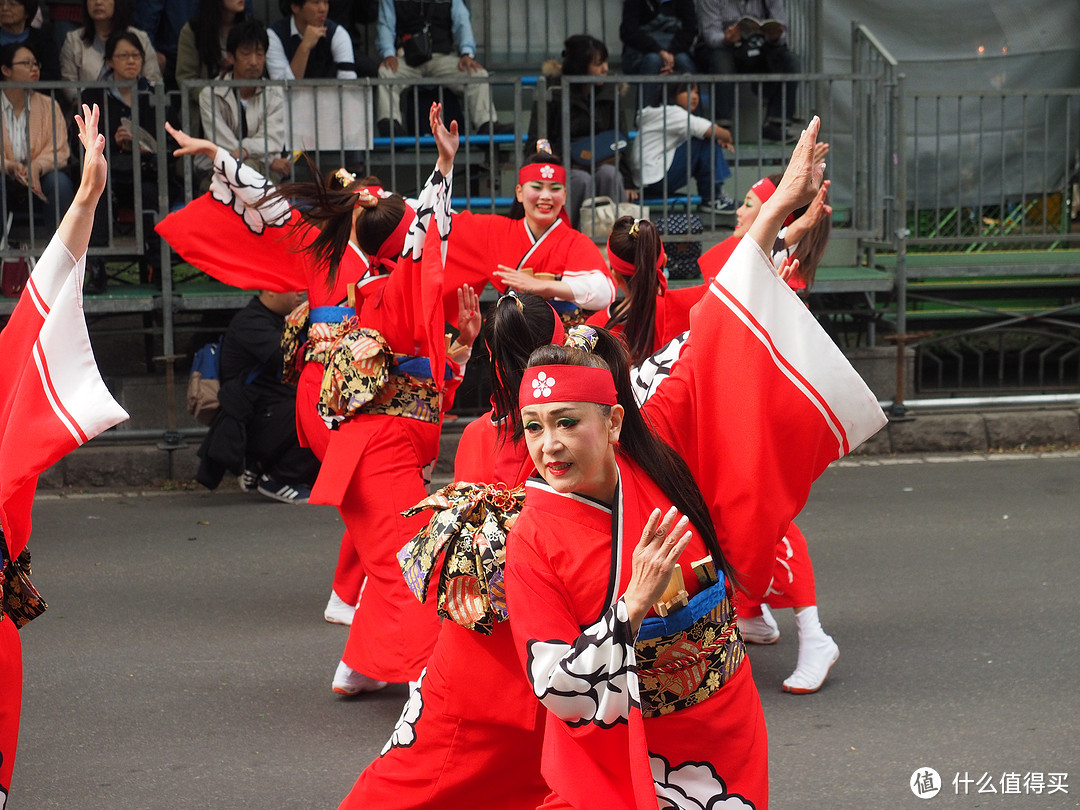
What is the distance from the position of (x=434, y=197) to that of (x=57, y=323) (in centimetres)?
184

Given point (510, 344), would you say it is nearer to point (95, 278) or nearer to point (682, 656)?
point (682, 656)

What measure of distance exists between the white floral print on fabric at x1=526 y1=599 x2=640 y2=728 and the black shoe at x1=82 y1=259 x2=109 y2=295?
6.13 metres

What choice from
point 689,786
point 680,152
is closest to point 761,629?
point 689,786

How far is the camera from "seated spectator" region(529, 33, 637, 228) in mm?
8164

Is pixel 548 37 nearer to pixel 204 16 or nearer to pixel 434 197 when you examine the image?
pixel 204 16

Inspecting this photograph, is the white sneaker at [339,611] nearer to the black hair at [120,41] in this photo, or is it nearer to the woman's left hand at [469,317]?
the woman's left hand at [469,317]

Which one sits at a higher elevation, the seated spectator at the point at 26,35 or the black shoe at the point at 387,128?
the seated spectator at the point at 26,35

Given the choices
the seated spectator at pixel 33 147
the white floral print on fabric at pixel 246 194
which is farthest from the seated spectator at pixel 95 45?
the white floral print on fabric at pixel 246 194

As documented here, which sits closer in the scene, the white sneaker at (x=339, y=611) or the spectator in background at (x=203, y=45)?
the white sneaker at (x=339, y=611)

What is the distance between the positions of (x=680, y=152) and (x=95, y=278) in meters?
3.68

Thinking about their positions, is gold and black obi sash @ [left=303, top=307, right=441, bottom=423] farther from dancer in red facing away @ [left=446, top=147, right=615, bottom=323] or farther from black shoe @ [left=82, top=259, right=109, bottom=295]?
black shoe @ [left=82, top=259, right=109, bottom=295]

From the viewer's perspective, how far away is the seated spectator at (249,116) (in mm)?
7746

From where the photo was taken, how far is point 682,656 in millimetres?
2447

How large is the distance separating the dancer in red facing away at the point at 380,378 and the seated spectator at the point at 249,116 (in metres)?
2.93
